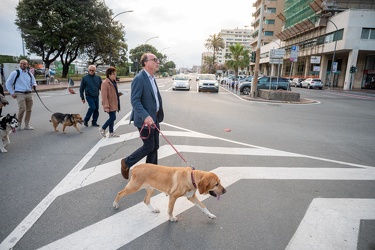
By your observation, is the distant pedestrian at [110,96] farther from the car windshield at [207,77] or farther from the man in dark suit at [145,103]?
the car windshield at [207,77]

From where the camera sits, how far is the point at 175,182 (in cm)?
299

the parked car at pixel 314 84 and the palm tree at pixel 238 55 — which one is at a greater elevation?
the palm tree at pixel 238 55

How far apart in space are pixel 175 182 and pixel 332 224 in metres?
2.09

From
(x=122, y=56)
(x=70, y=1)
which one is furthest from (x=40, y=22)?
(x=122, y=56)

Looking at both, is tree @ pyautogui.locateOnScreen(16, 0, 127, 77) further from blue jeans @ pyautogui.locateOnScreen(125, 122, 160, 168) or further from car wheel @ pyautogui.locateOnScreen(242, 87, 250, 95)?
blue jeans @ pyautogui.locateOnScreen(125, 122, 160, 168)

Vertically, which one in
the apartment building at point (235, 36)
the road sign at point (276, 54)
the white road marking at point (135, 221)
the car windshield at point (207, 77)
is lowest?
the white road marking at point (135, 221)

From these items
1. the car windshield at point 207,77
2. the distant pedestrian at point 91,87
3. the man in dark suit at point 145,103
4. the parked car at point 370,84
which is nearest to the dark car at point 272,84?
the car windshield at point 207,77

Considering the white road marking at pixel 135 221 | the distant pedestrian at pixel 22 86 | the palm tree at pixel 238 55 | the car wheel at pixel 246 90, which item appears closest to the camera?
the white road marking at pixel 135 221

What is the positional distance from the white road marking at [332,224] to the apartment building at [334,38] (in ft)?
87.8

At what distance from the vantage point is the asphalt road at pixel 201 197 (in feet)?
9.09

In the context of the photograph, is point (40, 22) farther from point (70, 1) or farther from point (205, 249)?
point (205, 249)

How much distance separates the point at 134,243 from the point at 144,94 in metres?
2.07

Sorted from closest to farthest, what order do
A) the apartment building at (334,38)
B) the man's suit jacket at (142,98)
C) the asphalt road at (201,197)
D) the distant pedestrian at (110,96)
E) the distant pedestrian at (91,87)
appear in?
1. the asphalt road at (201,197)
2. the man's suit jacket at (142,98)
3. the distant pedestrian at (110,96)
4. the distant pedestrian at (91,87)
5. the apartment building at (334,38)

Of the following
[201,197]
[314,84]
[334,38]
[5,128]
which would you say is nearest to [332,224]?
[201,197]
